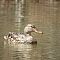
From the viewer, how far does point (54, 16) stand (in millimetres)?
20406

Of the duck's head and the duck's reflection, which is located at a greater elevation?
the duck's head

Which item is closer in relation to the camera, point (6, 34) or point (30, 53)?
point (30, 53)

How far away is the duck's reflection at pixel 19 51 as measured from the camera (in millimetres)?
10906

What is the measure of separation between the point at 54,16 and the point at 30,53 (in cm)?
917

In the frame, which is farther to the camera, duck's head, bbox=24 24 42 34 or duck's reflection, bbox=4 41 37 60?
duck's head, bbox=24 24 42 34

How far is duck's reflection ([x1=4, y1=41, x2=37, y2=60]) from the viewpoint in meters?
10.9

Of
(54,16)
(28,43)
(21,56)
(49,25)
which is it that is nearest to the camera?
(21,56)

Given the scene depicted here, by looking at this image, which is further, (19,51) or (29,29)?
(29,29)

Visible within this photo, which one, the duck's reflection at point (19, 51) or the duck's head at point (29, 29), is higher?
the duck's head at point (29, 29)

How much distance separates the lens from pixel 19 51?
11.6m

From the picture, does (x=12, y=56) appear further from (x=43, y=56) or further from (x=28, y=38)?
(x=28, y=38)

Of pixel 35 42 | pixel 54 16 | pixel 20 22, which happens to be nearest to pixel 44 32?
pixel 35 42

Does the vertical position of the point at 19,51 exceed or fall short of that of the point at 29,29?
it falls short

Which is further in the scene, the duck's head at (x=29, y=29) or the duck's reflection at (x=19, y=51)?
the duck's head at (x=29, y=29)
